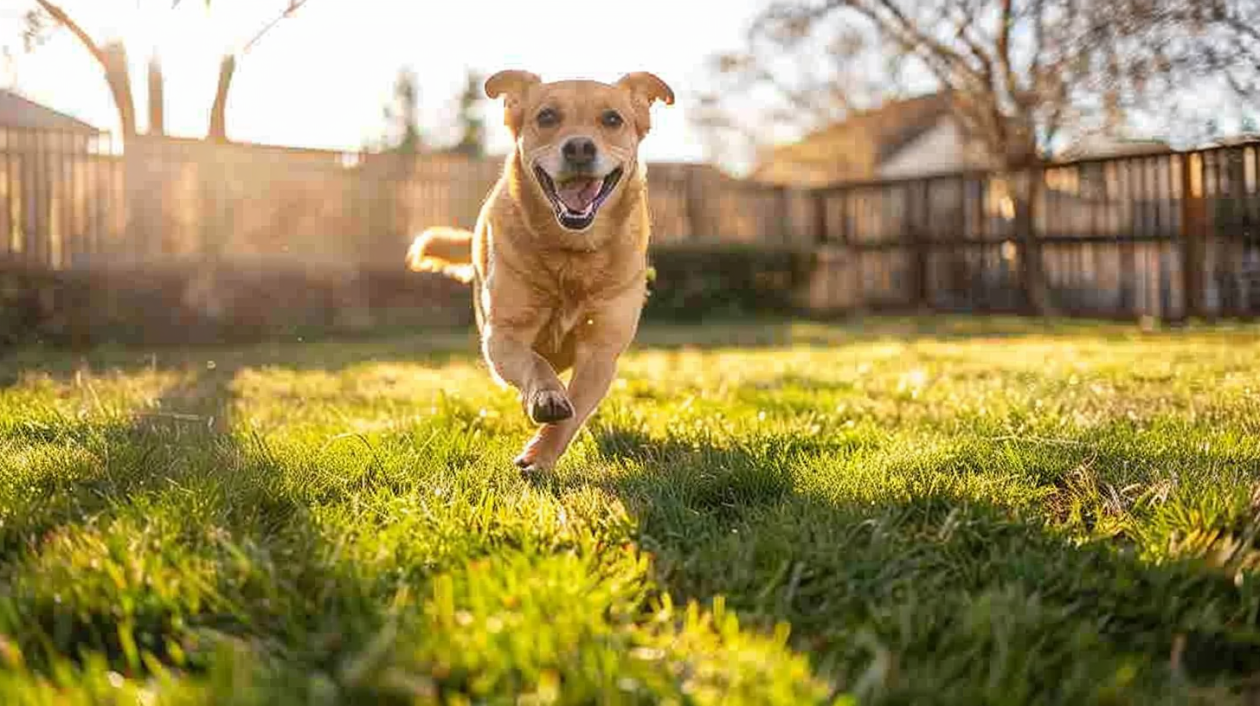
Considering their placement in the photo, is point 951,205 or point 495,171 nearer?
point 495,171

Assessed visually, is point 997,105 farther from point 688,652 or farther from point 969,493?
point 688,652

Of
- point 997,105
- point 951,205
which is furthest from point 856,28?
point 997,105

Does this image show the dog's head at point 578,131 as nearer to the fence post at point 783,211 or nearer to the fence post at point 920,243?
the fence post at point 920,243

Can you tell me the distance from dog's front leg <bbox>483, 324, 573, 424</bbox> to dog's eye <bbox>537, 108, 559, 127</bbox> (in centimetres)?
80

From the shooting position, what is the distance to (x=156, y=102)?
9.95 meters

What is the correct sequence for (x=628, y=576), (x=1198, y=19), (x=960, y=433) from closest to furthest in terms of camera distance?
(x=628, y=576) < (x=960, y=433) < (x=1198, y=19)

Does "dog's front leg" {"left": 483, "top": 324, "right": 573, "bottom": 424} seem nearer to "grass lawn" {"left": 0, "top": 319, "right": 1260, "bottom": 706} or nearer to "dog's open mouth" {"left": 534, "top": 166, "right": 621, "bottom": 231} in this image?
"grass lawn" {"left": 0, "top": 319, "right": 1260, "bottom": 706}

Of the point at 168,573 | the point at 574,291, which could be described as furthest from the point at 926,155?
the point at 168,573

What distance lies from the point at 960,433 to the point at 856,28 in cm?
1467

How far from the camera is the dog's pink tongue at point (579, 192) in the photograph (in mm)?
3750

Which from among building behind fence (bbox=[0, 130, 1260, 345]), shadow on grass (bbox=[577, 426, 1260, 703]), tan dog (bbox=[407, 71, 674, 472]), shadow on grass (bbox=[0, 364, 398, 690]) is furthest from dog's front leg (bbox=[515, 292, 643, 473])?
building behind fence (bbox=[0, 130, 1260, 345])

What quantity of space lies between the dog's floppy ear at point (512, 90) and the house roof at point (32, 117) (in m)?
6.07

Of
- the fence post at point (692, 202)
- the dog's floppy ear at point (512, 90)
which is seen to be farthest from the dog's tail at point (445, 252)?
the fence post at point (692, 202)

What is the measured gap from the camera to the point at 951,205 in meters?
15.1
